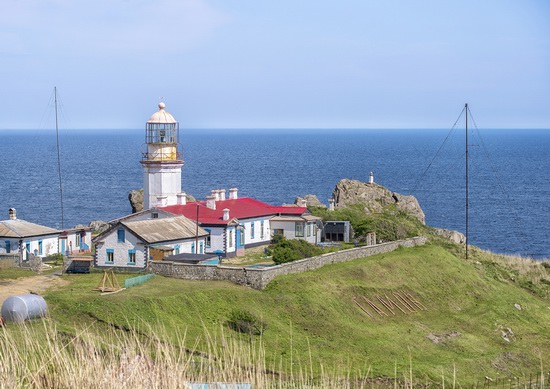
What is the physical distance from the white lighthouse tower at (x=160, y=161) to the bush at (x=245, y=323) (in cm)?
1922

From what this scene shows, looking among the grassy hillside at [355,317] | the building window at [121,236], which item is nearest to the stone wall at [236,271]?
the grassy hillside at [355,317]

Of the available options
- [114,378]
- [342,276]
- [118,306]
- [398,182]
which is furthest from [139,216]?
[398,182]

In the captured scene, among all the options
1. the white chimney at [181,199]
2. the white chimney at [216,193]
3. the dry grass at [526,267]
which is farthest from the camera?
the dry grass at [526,267]

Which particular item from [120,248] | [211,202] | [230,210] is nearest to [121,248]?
[120,248]

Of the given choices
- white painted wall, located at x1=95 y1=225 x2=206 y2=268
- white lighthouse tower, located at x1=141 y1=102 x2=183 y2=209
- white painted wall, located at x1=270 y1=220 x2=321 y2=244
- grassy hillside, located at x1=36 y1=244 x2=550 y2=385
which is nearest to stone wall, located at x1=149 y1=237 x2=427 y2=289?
grassy hillside, located at x1=36 y1=244 x2=550 y2=385

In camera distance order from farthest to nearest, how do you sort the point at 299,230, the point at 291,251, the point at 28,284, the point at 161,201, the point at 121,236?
the point at 299,230 < the point at 161,201 < the point at 291,251 < the point at 121,236 < the point at 28,284

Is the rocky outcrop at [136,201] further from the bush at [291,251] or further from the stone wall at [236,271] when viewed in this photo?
the stone wall at [236,271]

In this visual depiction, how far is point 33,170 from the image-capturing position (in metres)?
161

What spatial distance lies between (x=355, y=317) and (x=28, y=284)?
13.2m

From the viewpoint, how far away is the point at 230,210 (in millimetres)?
51000

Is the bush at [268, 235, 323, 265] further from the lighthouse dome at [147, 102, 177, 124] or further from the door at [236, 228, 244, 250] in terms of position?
the lighthouse dome at [147, 102, 177, 124]

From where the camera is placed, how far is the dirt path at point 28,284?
35.4m

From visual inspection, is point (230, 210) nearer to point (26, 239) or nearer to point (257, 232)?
point (257, 232)

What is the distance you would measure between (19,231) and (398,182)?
10036 centimetres
